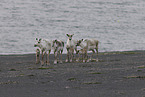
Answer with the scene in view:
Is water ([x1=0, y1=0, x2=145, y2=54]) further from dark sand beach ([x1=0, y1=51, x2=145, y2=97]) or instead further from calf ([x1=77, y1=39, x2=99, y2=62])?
dark sand beach ([x1=0, y1=51, x2=145, y2=97])

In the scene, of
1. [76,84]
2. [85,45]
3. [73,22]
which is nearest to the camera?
[76,84]

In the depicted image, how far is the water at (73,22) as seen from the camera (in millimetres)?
39922

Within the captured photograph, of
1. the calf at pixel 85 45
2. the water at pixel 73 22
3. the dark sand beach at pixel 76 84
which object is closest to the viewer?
the dark sand beach at pixel 76 84

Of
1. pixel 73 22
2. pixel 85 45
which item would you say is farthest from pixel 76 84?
pixel 73 22

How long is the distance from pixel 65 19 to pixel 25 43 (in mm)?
19362

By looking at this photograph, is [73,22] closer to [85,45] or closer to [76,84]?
[85,45]

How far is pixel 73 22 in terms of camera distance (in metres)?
55.1

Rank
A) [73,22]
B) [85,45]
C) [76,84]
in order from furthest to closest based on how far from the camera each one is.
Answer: [73,22], [85,45], [76,84]

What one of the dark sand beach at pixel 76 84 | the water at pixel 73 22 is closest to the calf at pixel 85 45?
the dark sand beach at pixel 76 84

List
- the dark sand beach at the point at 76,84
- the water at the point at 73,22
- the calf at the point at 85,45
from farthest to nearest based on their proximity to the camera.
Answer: the water at the point at 73,22 < the calf at the point at 85,45 < the dark sand beach at the point at 76,84

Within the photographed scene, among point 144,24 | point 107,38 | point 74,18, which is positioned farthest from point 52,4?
point 107,38

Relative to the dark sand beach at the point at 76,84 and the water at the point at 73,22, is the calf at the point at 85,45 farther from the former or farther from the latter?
the water at the point at 73,22

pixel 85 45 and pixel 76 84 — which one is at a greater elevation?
pixel 85 45

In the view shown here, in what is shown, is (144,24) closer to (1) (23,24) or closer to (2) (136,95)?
(1) (23,24)
